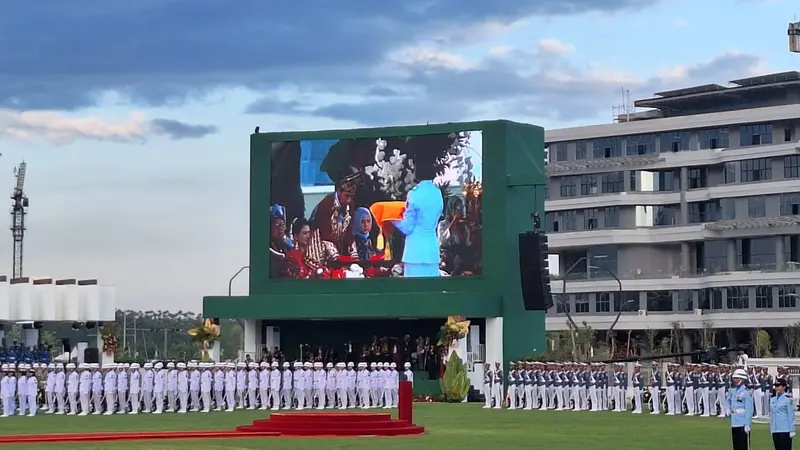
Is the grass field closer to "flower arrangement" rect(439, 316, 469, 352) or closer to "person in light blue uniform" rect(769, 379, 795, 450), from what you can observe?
"person in light blue uniform" rect(769, 379, 795, 450)

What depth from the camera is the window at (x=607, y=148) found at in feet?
297

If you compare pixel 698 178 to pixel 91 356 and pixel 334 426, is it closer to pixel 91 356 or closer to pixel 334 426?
pixel 91 356

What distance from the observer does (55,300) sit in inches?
2032

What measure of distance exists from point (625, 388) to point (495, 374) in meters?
4.62

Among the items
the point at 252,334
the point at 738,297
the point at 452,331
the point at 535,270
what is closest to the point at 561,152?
the point at 738,297

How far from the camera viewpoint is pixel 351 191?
55.0 m

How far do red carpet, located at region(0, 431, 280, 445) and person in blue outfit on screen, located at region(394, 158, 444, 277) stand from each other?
22.7m

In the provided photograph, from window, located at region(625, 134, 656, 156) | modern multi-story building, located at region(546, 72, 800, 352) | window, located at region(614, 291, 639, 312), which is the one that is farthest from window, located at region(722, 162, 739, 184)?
window, located at region(614, 291, 639, 312)

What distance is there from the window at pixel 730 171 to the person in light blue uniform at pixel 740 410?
204 ft

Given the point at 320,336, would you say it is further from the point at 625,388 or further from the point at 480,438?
the point at 480,438

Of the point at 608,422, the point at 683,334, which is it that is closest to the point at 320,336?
the point at 608,422

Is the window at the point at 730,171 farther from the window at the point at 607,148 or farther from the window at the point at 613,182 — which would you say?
the window at the point at 607,148

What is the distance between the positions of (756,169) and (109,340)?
4388 cm

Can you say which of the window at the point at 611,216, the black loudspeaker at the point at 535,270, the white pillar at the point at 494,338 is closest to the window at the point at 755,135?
the window at the point at 611,216
